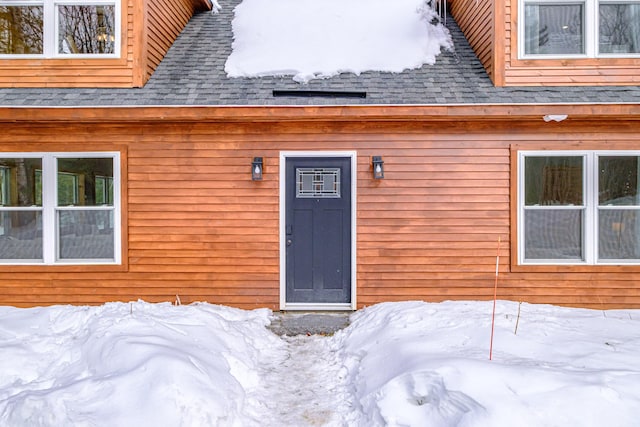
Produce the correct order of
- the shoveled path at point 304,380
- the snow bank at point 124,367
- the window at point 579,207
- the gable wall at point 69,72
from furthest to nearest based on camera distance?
1. the gable wall at point 69,72
2. the window at point 579,207
3. the shoveled path at point 304,380
4. the snow bank at point 124,367

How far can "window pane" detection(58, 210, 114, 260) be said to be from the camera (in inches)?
189

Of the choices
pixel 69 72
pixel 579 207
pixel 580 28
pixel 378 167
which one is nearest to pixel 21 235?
pixel 69 72

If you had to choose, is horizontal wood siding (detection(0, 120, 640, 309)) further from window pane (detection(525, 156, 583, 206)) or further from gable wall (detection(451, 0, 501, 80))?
gable wall (detection(451, 0, 501, 80))

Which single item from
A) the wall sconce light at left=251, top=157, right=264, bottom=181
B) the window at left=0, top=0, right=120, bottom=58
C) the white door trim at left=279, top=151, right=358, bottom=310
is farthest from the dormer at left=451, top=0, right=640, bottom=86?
the window at left=0, top=0, right=120, bottom=58

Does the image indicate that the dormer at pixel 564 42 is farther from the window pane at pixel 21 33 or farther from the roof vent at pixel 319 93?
the window pane at pixel 21 33

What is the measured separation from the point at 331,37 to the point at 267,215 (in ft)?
9.58

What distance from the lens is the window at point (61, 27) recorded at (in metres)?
4.93

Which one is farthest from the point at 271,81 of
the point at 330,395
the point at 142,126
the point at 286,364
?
the point at 330,395

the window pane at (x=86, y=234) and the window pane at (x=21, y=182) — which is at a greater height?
the window pane at (x=21, y=182)

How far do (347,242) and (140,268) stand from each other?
2.64 meters

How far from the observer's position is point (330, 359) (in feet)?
11.9

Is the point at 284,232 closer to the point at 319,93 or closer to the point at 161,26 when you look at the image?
the point at 319,93

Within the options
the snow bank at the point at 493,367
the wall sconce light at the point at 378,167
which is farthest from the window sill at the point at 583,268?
the wall sconce light at the point at 378,167

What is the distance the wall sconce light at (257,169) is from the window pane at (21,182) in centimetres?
267
